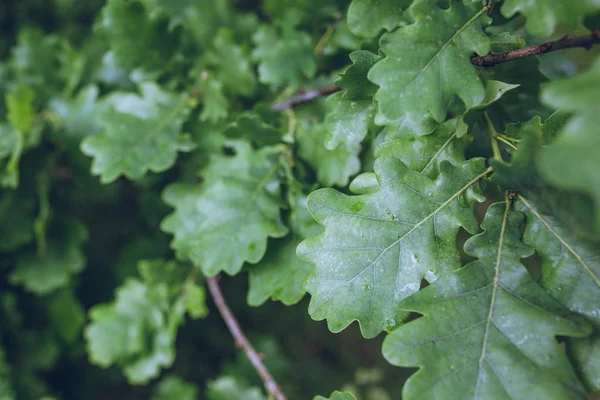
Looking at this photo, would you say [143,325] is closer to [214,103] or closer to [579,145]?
[214,103]

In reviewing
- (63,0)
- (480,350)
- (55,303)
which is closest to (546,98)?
(480,350)

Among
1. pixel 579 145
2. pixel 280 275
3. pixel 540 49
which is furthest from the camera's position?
pixel 280 275

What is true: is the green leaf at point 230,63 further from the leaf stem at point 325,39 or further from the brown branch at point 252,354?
the brown branch at point 252,354

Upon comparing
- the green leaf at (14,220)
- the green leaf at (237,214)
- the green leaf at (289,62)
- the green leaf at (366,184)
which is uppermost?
the green leaf at (289,62)

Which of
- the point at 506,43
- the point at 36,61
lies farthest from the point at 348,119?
the point at 36,61

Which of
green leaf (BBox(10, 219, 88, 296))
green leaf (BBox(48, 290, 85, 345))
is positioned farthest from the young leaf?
green leaf (BBox(48, 290, 85, 345))

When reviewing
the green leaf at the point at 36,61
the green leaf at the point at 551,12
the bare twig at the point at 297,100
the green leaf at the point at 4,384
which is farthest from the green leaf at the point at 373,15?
the green leaf at the point at 4,384

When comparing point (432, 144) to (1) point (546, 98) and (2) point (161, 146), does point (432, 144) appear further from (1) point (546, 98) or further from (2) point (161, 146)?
(2) point (161, 146)
